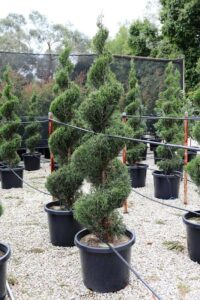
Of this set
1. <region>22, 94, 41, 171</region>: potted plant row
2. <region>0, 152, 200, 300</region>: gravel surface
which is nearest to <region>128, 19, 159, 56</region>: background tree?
<region>22, 94, 41, 171</region>: potted plant row

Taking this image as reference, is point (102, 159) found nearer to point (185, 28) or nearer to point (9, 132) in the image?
point (9, 132)

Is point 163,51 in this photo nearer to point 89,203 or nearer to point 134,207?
point 134,207

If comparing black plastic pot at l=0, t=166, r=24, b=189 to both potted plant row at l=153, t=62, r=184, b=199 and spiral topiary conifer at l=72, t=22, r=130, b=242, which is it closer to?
potted plant row at l=153, t=62, r=184, b=199

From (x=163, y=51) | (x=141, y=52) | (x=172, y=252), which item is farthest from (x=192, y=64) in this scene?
(x=172, y=252)

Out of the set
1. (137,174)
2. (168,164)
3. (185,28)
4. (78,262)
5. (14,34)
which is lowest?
(78,262)

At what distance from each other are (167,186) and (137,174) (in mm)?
861

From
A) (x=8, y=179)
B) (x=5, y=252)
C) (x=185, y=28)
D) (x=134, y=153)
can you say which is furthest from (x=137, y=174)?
(x=185, y=28)

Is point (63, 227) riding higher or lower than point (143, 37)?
lower

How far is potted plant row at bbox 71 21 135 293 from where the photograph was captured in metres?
2.87

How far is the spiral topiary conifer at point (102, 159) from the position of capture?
116 inches

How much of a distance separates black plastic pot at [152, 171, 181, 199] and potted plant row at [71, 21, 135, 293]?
102 inches

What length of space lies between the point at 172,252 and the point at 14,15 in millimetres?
42253

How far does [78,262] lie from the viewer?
11.3 feet

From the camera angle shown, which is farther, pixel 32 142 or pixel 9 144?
pixel 32 142
